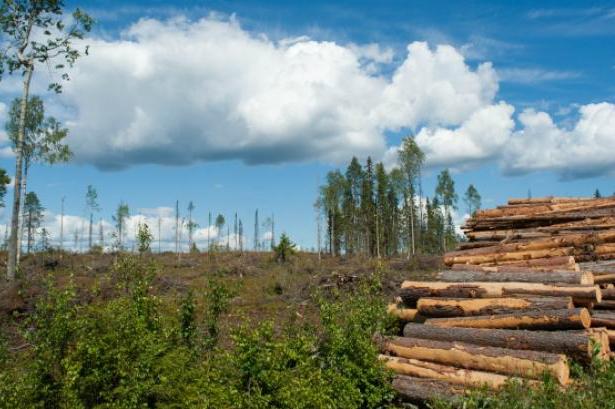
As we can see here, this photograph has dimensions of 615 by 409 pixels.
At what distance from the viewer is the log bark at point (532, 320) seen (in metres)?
8.59

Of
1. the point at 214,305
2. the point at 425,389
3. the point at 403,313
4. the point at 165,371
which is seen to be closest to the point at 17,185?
the point at 214,305

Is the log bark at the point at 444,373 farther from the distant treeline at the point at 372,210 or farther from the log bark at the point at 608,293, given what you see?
the distant treeline at the point at 372,210

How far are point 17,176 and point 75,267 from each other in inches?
347

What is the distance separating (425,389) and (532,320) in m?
2.53

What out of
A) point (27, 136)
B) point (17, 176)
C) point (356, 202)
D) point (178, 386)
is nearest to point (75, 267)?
point (17, 176)

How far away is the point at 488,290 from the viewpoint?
33.2ft

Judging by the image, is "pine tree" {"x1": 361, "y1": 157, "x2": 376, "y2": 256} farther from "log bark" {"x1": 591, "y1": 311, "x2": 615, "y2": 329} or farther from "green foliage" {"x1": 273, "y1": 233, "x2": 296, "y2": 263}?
"log bark" {"x1": 591, "y1": 311, "x2": 615, "y2": 329}

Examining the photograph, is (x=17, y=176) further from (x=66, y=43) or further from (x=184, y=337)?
(x=184, y=337)

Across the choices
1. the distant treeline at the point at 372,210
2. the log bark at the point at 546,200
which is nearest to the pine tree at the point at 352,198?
the distant treeline at the point at 372,210

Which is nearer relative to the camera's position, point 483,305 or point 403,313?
point 483,305

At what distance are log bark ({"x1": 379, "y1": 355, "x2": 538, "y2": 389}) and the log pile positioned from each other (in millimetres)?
17

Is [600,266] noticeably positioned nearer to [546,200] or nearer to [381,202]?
[546,200]

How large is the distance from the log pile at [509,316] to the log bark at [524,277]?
0.8 inches

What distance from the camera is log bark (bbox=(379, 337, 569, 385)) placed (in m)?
7.82
